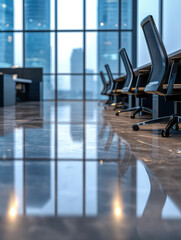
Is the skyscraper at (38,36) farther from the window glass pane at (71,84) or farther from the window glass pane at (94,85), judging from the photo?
the window glass pane at (94,85)

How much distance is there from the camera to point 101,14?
48.1ft

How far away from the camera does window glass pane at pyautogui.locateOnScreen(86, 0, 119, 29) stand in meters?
14.6

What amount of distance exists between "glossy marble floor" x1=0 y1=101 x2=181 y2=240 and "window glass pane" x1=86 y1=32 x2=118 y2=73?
12507 mm

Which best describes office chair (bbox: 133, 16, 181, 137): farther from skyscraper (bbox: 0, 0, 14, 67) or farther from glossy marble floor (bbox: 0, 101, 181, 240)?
skyscraper (bbox: 0, 0, 14, 67)

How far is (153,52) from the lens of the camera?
3.19 meters

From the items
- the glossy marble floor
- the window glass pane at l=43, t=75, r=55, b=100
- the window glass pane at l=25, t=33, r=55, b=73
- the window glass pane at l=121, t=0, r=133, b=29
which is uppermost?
the window glass pane at l=121, t=0, r=133, b=29

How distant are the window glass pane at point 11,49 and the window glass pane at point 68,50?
5.81 ft

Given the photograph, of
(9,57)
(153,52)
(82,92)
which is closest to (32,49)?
(9,57)

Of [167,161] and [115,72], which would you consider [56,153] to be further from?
[115,72]

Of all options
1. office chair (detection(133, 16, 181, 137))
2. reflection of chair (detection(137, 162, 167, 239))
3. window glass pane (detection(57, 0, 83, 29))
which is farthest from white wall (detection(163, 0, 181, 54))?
reflection of chair (detection(137, 162, 167, 239))

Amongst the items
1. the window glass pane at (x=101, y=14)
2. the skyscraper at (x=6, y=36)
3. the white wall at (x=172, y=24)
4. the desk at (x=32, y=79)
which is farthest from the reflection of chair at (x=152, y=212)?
the skyscraper at (x=6, y=36)

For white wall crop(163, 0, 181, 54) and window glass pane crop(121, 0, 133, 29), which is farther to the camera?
window glass pane crop(121, 0, 133, 29)

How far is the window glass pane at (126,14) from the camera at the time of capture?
14.6m

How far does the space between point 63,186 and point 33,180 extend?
16 cm
